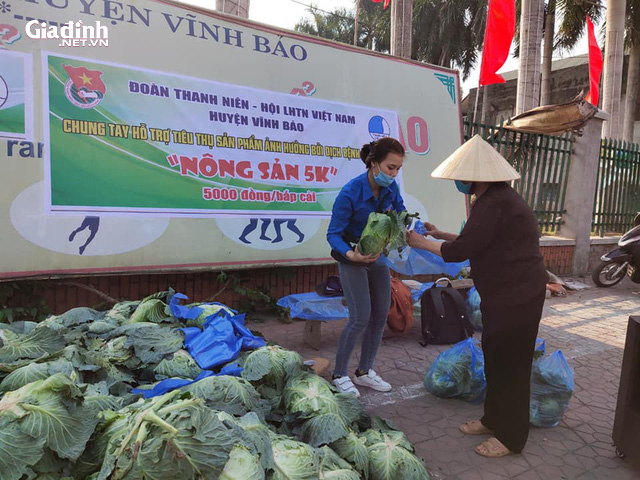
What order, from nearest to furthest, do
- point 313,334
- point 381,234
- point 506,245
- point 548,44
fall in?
point 506,245
point 381,234
point 313,334
point 548,44

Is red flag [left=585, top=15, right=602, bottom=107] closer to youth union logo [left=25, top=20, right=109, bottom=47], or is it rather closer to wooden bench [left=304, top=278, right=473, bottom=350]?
wooden bench [left=304, top=278, right=473, bottom=350]

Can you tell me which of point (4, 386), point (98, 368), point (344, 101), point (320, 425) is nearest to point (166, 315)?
point (98, 368)

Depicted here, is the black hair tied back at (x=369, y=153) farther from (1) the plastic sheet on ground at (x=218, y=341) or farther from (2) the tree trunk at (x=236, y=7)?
(2) the tree trunk at (x=236, y=7)

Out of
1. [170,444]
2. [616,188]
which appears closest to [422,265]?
[170,444]

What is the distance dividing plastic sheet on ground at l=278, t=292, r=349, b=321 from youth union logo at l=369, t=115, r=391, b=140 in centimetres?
239

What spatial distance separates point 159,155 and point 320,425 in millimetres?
3282

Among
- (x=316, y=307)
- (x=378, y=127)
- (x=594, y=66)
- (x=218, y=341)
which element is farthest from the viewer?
(x=594, y=66)

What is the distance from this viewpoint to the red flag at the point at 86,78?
405cm

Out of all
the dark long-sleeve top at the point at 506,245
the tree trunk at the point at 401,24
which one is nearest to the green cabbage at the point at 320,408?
the dark long-sleeve top at the point at 506,245

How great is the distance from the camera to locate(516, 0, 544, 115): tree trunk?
8.91 meters

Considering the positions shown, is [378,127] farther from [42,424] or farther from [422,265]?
[42,424]

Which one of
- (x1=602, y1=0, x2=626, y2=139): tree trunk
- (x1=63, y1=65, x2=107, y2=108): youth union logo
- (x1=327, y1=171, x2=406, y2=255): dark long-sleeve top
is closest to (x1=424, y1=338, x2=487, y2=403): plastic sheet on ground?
(x1=327, y1=171, x2=406, y2=255): dark long-sleeve top

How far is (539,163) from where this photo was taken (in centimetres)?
810

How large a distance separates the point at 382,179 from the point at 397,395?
178 centimetres
